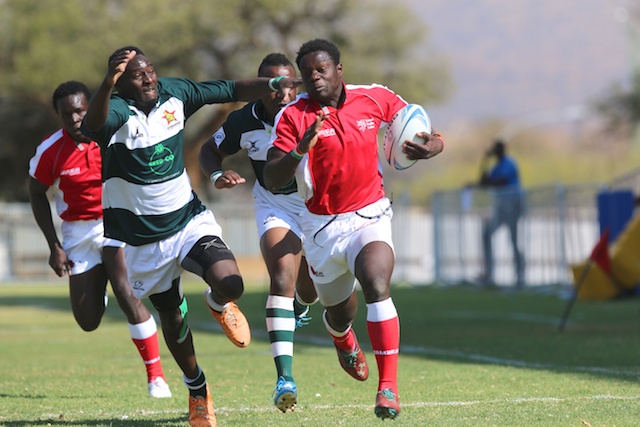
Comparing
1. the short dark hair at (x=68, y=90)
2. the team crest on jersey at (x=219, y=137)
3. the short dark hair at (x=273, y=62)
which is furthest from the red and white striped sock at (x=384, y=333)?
the short dark hair at (x=68, y=90)

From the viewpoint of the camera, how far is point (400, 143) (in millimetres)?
7289

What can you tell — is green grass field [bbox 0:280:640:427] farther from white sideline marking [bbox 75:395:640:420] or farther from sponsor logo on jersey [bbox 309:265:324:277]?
sponsor logo on jersey [bbox 309:265:324:277]

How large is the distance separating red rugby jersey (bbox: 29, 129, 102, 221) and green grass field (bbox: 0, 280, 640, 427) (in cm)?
148

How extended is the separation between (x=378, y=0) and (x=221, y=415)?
40702 millimetres

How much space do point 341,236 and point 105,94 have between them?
5.47 feet

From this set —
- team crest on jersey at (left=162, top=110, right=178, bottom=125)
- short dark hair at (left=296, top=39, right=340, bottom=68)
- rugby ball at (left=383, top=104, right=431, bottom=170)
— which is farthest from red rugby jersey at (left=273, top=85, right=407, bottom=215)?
team crest on jersey at (left=162, top=110, right=178, bottom=125)

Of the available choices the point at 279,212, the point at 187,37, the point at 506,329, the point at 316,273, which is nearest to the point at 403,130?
the point at 316,273

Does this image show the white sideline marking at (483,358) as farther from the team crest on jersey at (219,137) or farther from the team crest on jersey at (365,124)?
the team crest on jersey at (219,137)

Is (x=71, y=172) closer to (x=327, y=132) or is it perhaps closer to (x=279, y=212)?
(x=279, y=212)

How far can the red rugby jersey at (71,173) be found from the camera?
369 inches

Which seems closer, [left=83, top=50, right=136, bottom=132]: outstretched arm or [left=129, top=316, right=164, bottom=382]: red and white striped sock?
[left=83, top=50, right=136, bottom=132]: outstretched arm

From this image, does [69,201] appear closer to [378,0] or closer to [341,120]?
[341,120]

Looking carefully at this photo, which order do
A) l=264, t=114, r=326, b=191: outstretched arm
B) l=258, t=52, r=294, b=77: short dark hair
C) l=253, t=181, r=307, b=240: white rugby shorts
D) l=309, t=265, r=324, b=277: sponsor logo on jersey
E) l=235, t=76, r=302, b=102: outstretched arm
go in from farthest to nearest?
l=258, t=52, r=294, b=77: short dark hair
l=253, t=181, r=307, b=240: white rugby shorts
l=235, t=76, r=302, b=102: outstretched arm
l=309, t=265, r=324, b=277: sponsor logo on jersey
l=264, t=114, r=326, b=191: outstretched arm

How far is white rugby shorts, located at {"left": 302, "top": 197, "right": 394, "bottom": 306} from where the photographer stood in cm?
702
